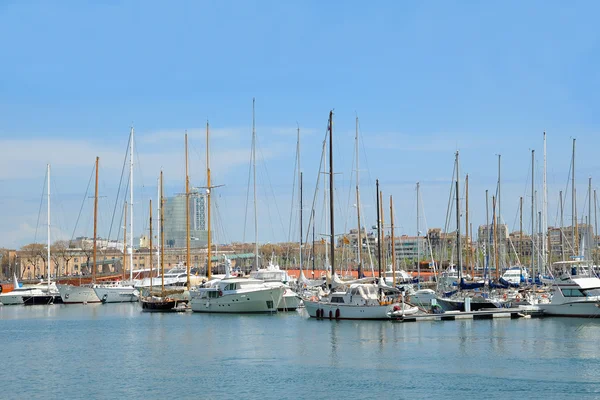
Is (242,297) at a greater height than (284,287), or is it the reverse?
(284,287)

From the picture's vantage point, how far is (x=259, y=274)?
71375 millimetres

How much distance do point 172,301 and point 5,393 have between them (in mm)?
39270

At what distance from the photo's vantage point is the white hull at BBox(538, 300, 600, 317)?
57375mm

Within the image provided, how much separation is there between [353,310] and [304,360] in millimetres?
15721

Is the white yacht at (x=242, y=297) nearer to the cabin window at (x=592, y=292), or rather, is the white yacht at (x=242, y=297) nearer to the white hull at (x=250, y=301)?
the white hull at (x=250, y=301)

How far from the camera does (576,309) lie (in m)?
58.2

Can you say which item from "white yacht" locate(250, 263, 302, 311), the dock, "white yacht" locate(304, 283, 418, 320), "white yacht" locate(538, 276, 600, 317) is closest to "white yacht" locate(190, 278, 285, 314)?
"white yacht" locate(250, 263, 302, 311)

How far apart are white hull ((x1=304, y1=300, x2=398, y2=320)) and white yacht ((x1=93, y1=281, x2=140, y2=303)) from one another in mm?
37282

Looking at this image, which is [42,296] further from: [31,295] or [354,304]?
[354,304]

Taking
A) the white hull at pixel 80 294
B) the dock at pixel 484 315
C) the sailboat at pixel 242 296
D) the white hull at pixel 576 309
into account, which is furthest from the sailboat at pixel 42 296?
the white hull at pixel 576 309

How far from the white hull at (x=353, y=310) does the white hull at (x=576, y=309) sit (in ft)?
39.1

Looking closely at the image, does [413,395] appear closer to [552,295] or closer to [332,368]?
[332,368]

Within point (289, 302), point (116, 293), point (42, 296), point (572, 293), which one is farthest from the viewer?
point (42, 296)

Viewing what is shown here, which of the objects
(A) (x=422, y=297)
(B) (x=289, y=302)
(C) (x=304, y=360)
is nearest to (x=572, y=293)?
(A) (x=422, y=297)
